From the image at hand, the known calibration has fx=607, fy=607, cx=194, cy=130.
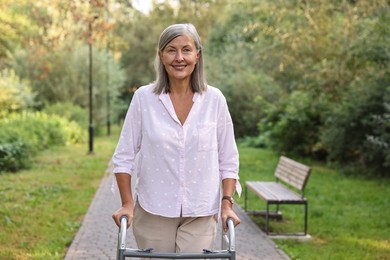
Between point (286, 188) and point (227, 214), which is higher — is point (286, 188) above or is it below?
below

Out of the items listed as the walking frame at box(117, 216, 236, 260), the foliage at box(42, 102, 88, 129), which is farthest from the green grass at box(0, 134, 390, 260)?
the foliage at box(42, 102, 88, 129)

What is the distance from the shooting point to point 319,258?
7.15 m

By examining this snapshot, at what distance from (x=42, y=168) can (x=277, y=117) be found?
26.2 ft

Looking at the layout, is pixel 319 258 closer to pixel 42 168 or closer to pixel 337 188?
pixel 337 188

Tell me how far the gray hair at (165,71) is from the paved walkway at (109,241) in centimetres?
297

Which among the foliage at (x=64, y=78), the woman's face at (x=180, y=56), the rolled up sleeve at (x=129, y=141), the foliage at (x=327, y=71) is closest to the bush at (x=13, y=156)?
the foliage at (x=327, y=71)

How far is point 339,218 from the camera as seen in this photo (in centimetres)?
968

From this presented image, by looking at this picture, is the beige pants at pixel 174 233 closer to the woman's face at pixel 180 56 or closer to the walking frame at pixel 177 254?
the walking frame at pixel 177 254

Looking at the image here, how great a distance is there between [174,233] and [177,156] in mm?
429

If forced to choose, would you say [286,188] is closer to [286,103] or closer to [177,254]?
[177,254]

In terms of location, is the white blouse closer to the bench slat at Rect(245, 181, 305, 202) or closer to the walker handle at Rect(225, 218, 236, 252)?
the walker handle at Rect(225, 218, 236, 252)

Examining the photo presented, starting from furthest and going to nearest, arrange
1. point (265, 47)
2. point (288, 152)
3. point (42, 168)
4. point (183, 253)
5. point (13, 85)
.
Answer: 1. point (13, 85)
2. point (265, 47)
3. point (288, 152)
4. point (42, 168)
5. point (183, 253)

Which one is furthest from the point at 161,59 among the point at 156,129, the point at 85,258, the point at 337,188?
the point at 337,188

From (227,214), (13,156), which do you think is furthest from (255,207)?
(227,214)
